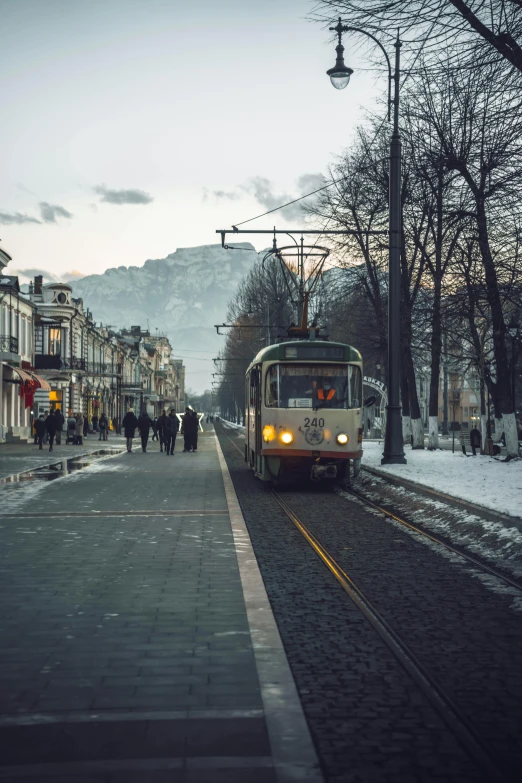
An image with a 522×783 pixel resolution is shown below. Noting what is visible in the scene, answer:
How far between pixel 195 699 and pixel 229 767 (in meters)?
0.98

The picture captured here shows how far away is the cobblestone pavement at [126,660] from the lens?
409 centimetres

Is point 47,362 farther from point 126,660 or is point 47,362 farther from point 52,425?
point 126,660

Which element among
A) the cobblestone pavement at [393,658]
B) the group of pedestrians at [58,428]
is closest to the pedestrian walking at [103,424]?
the group of pedestrians at [58,428]

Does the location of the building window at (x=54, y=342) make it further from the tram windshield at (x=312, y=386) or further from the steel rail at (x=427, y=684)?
the steel rail at (x=427, y=684)

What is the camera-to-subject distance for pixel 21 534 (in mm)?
11859

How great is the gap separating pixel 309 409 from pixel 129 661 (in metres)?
14.1

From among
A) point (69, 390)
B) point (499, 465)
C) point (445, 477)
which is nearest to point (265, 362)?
point (445, 477)

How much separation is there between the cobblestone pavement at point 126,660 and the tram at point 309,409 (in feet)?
23.1

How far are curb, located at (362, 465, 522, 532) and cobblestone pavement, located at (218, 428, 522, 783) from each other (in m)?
1.32

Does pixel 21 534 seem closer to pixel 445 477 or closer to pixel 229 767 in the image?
pixel 229 767

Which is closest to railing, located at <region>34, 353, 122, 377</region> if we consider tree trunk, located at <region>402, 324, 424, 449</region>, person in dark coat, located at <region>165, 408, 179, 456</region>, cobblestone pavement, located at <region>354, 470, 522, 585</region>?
person in dark coat, located at <region>165, 408, 179, 456</region>

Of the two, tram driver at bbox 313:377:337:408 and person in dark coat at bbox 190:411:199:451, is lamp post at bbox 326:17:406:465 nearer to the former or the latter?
tram driver at bbox 313:377:337:408

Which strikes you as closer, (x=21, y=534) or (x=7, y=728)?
(x=7, y=728)

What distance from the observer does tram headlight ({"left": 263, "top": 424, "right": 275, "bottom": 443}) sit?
19.6 m
